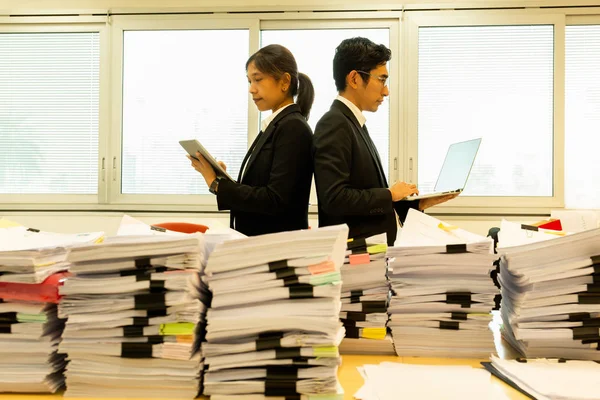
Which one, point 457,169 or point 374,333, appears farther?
point 457,169

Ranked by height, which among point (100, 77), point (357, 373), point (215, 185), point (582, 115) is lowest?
point (357, 373)

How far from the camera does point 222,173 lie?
181cm

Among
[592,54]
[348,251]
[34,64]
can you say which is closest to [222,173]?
[348,251]

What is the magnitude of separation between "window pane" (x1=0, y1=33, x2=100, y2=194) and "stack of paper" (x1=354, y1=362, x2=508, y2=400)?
336cm

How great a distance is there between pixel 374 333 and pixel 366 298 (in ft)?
0.26

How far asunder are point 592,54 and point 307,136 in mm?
2935

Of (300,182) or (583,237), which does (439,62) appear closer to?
(300,182)

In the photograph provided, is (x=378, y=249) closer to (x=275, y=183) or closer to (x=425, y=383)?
(x=425, y=383)

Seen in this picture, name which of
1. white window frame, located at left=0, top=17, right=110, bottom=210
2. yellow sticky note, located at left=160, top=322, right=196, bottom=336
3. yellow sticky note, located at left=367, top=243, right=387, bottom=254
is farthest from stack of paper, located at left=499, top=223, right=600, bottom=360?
white window frame, located at left=0, top=17, right=110, bottom=210

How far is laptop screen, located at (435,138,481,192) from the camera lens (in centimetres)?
167

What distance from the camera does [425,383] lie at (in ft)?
3.21

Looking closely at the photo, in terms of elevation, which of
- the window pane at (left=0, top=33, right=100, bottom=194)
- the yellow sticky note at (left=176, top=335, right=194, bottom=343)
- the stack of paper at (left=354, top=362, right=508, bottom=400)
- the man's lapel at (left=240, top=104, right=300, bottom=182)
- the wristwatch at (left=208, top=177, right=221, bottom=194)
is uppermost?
the window pane at (left=0, top=33, right=100, bottom=194)

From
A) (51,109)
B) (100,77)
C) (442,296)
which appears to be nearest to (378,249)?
(442,296)

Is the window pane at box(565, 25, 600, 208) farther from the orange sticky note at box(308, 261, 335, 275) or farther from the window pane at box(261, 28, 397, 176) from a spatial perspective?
the orange sticky note at box(308, 261, 335, 275)
